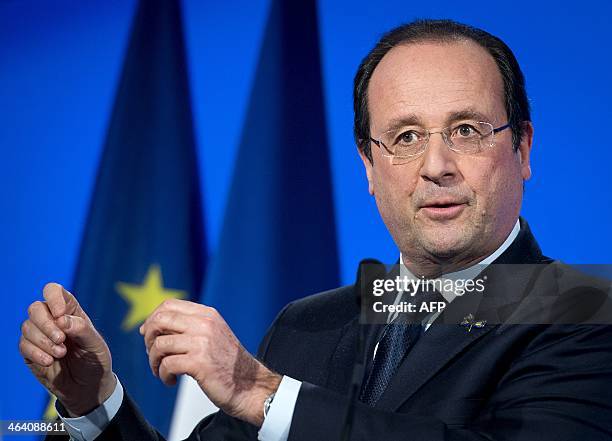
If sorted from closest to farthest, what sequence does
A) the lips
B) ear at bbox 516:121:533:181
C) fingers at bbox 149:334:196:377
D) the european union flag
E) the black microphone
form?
1. the black microphone
2. fingers at bbox 149:334:196:377
3. the lips
4. ear at bbox 516:121:533:181
5. the european union flag

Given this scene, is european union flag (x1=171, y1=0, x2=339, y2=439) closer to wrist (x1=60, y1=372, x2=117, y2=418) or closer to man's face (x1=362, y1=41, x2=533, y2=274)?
man's face (x1=362, y1=41, x2=533, y2=274)

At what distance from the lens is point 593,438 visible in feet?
4.78

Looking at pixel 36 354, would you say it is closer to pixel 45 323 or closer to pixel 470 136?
pixel 45 323

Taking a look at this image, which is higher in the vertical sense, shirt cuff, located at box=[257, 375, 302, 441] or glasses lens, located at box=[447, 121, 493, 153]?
glasses lens, located at box=[447, 121, 493, 153]

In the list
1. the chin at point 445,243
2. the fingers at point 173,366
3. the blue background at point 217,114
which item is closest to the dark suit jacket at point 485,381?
the chin at point 445,243

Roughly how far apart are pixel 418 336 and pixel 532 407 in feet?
1.29

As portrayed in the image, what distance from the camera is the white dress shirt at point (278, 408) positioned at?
4.55ft

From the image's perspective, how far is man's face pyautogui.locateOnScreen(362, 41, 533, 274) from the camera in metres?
1.87

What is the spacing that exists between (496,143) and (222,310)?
159 cm

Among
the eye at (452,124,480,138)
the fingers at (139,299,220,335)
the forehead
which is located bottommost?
the fingers at (139,299,220,335)

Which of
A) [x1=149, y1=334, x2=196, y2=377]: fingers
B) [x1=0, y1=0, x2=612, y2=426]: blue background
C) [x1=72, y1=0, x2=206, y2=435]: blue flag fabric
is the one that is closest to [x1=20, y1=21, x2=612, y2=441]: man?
[x1=149, y1=334, x2=196, y2=377]: fingers

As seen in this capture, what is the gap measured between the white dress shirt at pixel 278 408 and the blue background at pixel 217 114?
78 centimetres

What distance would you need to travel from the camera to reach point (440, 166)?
1.86m

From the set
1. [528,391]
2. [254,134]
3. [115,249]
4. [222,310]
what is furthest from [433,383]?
[115,249]
